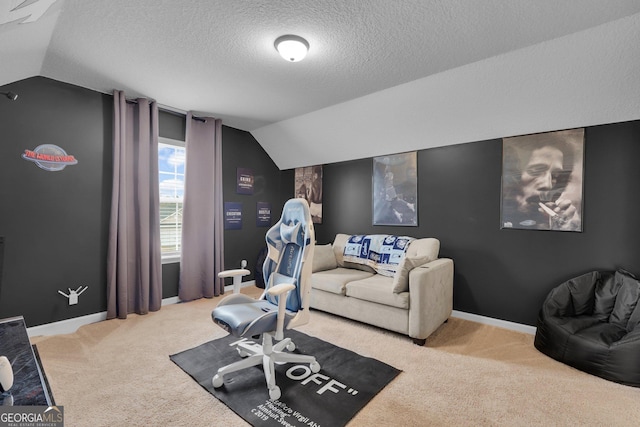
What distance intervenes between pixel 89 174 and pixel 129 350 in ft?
6.66

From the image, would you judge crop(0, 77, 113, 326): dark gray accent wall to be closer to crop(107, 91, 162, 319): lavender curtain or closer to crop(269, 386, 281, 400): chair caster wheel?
crop(107, 91, 162, 319): lavender curtain

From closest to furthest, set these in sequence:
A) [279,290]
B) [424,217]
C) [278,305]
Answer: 1. [279,290]
2. [278,305]
3. [424,217]

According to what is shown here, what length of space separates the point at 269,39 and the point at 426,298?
2673mm

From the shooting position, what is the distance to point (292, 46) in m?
2.32

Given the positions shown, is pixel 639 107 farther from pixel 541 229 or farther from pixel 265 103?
pixel 265 103

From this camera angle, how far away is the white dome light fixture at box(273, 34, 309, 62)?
2.31 meters

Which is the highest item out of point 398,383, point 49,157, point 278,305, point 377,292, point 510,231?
point 49,157

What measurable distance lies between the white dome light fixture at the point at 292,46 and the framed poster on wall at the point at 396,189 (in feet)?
6.94

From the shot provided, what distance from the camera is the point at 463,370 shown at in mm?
2367

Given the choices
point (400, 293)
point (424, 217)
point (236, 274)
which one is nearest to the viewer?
point (236, 274)

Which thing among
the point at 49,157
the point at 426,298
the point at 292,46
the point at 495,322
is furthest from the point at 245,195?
the point at 495,322

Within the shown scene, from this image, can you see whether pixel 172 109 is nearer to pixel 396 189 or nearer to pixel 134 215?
pixel 134 215

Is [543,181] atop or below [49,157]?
below

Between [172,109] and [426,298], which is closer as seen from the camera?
[426,298]
